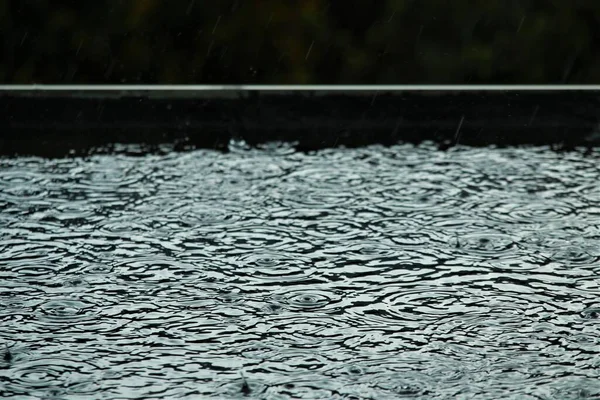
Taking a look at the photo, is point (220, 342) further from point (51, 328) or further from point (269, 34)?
point (269, 34)

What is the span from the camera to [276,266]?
4.67 m

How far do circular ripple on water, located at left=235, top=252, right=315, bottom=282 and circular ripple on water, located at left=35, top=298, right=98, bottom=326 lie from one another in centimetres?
71

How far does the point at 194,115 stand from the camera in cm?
703

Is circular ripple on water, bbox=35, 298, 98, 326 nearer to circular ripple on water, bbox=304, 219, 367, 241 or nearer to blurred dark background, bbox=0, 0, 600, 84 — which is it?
circular ripple on water, bbox=304, 219, 367, 241

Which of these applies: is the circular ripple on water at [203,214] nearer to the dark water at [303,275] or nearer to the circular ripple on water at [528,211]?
the dark water at [303,275]

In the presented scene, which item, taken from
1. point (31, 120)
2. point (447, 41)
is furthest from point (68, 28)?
point (447, 41)

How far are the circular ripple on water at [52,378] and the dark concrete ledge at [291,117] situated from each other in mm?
2790

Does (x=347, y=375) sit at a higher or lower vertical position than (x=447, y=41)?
lower

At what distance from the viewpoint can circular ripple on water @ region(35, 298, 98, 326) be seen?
161 inches

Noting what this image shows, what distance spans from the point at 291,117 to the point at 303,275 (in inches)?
100

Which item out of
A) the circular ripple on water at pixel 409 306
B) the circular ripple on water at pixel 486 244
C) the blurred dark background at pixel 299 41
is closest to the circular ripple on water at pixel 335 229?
the circular ripple on water at pixel 486 244

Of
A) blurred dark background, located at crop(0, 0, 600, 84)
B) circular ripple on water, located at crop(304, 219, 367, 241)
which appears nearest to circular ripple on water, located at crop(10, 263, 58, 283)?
circular ripple on water, located at crop(304, 219, 367, 241)

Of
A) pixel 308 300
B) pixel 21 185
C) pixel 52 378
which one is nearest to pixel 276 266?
pixel 308 300

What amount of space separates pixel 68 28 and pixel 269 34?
1.47 metres
